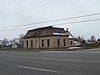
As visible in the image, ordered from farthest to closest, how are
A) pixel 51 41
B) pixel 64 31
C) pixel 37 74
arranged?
pixel 64 31 < pixel 51 41 < pixel 37 74

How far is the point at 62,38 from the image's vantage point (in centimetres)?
8050

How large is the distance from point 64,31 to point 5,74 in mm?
70910

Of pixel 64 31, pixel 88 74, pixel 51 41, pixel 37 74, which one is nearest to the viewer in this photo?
pixel 88 74

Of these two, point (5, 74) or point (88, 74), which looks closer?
point (88, 74)

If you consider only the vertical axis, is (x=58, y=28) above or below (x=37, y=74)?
above

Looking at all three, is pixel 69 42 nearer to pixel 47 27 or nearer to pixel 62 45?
pixel 62 45

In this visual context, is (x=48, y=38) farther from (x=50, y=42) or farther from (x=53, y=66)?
(x=53, y=66)

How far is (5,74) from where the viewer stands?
12.4 meters

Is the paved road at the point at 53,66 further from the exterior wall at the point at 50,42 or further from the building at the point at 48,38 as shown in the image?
the building at the point at 48,38

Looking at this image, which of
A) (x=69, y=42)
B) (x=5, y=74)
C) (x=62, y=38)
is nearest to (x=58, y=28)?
(x=62, y=38)

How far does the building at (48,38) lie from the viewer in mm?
77625

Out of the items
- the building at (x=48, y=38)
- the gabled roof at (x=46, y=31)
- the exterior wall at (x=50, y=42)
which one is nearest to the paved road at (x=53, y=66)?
the exterior wall at (x=50, y=42)

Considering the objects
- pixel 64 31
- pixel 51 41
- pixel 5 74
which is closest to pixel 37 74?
pixel 5 74

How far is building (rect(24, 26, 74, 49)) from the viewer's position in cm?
7762
